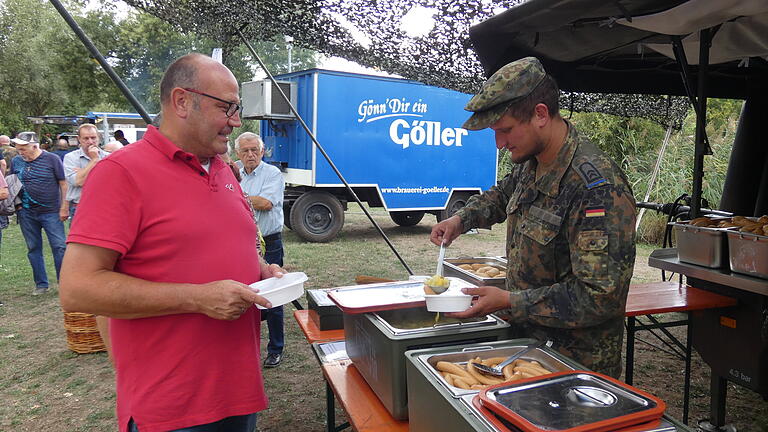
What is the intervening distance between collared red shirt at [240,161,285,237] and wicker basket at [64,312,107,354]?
183 centimetres

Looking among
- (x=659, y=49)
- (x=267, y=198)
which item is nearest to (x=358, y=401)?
(x=267, y=198)

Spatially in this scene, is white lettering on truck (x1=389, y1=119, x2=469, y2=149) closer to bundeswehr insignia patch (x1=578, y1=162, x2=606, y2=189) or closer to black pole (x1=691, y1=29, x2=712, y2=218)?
black pole (x1=691, y1=29, x2=712, y2=218)

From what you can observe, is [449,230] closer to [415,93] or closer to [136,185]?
[136,185]

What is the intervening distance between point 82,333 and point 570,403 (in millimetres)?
4776

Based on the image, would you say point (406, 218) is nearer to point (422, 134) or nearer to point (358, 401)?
point (422, 134)

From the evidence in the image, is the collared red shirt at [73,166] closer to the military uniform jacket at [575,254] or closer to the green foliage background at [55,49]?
the military uniform jacket at [575,254]

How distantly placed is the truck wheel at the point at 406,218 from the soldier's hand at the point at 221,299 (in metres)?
9.89

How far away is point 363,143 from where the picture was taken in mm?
9289

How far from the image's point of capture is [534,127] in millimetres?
1766

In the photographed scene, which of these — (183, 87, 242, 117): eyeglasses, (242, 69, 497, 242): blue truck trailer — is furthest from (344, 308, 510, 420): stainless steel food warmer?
(242, 69, 497, 242): blue truck trailer

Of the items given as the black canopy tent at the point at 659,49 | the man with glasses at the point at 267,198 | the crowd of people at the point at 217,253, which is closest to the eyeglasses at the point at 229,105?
the crowd of people at the point at 217,253

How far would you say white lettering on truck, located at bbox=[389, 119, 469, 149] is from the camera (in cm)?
955

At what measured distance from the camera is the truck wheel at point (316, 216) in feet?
30.2

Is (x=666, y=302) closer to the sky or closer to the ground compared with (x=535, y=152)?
closer to the ground
